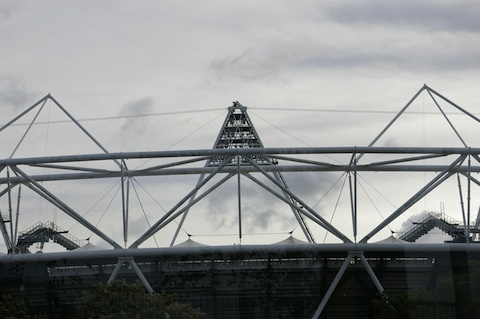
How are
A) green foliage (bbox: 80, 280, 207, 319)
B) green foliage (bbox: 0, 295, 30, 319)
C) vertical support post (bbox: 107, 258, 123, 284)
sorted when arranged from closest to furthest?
1. green foliage (bbox: 80, 280, 207, 319)
2. green foliage (bbox: 0, 295, 30, 319)
3. vertical support post (bbox: 107, 258, 123, 284)

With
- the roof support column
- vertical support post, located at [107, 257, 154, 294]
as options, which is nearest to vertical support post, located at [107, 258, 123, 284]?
vertical support post, located at [107, 257, 154, 294]

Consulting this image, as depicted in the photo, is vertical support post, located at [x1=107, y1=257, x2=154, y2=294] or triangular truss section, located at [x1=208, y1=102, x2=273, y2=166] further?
triangular truss section, located at [x1=208, y1=102, x2=273, y2=166]

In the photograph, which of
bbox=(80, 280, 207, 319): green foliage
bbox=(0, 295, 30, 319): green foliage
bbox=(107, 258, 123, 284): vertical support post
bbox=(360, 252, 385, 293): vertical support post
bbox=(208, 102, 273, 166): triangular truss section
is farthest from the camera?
bbox=(208, 102, 273, 166): triangular truss section

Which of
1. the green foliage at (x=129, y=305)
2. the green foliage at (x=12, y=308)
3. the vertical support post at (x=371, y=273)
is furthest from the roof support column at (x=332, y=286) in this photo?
the green foliage at (x=12, y=308)

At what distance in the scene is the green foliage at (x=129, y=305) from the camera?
150ft

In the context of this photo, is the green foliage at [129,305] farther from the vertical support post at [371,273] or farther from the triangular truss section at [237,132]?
the triangular truss section at [237,132]

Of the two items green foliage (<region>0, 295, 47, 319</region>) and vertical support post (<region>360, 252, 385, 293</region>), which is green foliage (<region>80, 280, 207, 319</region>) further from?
vertical support post (<region>360, 252, 385, 293</region>)

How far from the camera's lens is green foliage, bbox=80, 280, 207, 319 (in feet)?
150

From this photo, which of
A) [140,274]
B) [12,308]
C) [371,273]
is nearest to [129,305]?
[140,274]

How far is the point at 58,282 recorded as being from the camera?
212 ft

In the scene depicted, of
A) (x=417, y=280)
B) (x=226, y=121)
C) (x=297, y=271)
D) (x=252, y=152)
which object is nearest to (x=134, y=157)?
(x=252, y=152)

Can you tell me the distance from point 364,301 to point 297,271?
4333 mm

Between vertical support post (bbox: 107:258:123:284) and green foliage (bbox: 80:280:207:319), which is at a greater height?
vertical support post (bbox: 107:258:123:284)

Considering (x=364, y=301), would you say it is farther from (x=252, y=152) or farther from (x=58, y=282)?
A: (x=58, y=282)
